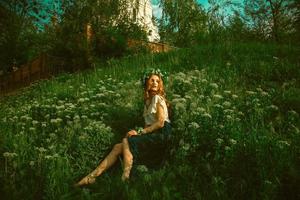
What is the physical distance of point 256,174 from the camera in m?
5.73

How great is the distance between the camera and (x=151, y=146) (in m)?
7.00

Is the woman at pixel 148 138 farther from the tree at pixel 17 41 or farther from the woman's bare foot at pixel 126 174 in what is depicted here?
the tree at pixel 17 41

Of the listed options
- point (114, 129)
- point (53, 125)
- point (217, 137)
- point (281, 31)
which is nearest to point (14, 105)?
point (53, 125)

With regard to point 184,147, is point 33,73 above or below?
above

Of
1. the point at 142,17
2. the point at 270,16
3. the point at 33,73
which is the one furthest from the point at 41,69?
the point at 270,16

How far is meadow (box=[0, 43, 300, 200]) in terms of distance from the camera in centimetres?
567

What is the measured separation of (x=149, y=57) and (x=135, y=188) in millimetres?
9033

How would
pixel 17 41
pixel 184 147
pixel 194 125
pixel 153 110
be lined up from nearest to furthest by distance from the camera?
pixel 184 147 → pixel 194 125 → pixel 153 110 → pixel 17 41

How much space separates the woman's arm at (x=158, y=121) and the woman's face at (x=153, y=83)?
1.34ft

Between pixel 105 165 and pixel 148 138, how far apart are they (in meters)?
0.75

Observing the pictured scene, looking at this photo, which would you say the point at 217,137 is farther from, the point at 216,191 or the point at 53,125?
the point at 53,125

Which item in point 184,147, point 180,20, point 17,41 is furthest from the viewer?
point 180,20

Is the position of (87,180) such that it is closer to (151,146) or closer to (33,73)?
(151,146)

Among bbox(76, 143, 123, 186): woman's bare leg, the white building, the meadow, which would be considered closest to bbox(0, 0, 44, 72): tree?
the white building
